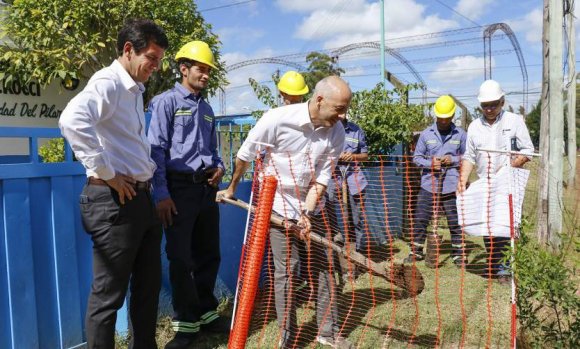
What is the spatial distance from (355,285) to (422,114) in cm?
312

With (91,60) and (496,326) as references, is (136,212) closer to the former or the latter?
(496,326)

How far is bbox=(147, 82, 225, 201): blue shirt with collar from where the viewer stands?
3.20 meters

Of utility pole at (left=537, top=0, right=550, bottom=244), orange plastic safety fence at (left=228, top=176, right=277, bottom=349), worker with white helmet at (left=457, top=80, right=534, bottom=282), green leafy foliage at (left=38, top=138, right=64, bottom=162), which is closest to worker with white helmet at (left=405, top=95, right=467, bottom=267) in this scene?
worker with white helmet at (left=457, top=80, right=534, bottom=282)

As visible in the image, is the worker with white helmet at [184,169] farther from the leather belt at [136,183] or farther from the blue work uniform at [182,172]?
the leather belt at [136,183]

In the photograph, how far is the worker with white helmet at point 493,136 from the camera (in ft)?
15.5

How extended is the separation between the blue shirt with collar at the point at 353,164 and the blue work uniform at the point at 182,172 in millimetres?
2347

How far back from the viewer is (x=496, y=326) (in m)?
3.88

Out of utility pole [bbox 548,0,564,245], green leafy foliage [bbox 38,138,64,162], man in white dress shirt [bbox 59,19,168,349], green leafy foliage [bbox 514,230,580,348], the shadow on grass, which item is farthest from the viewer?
utility pole [bbox 548,0,564,245]

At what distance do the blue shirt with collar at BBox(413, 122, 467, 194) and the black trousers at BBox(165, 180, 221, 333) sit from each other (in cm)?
297

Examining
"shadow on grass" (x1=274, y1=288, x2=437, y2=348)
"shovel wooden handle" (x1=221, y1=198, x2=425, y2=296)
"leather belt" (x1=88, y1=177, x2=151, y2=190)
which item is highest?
"leather belt" (x1=88, y1=177, x2=151, y2=190)

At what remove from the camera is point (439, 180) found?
5754mm

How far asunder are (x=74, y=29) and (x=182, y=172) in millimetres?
4136

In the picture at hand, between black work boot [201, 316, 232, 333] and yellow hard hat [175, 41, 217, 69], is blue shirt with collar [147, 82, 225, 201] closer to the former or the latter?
yellow hard hat [175, 41, 217, 69]

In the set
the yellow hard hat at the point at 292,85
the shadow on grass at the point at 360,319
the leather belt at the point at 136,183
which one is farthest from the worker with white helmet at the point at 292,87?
the leather belt at the point at 136,183
